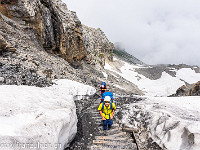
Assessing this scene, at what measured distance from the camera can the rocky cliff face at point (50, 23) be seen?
14344mm

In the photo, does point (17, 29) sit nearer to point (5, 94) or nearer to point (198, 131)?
point (5, 94)

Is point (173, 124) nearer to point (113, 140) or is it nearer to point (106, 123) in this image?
point (113, 140)

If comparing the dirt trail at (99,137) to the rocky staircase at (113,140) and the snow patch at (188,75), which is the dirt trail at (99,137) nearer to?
the rocky staircase at (113,140)

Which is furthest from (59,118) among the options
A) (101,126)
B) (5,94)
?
(101,126)

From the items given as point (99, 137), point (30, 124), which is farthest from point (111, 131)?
point (30, 124)

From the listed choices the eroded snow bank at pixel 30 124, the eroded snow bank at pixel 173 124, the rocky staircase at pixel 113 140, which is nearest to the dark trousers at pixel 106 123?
the rocky staircase at pixel 113 140

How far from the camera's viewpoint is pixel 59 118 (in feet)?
11.3

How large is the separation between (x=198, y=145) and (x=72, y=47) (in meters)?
23.5

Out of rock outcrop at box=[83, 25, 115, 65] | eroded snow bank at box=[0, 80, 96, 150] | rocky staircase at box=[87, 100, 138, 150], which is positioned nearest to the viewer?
eroded snow bank at box=[0, 80, 96, 150]

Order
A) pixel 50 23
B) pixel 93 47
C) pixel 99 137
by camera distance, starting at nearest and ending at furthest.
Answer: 1. pixel 99 137
2. pixel 50 23
3. pixel 93 47

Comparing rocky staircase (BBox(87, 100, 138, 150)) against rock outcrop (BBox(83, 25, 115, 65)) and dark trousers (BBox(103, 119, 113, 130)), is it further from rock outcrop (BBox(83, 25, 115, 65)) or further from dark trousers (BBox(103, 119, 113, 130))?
rock outcrop (BBox(83, 25, 115, 65))

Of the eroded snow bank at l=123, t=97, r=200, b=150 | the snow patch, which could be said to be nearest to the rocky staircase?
the eroded snow bank at l=123, t=97, r=200, b=150

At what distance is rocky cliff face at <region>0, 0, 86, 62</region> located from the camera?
14.3 meters

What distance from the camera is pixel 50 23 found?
1817 centimetres
